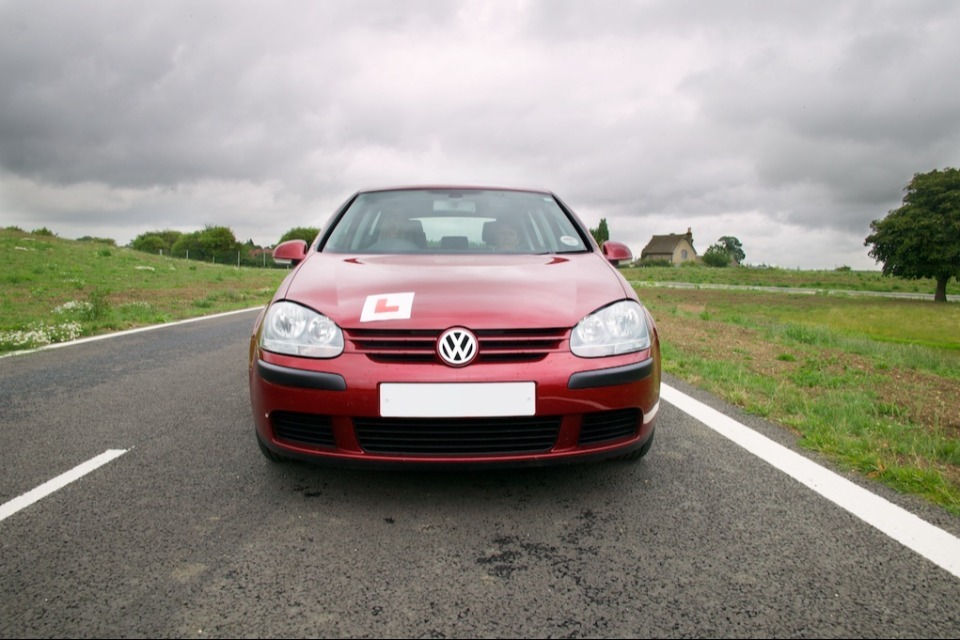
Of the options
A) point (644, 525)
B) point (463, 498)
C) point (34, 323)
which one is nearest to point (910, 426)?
point (644, 525)

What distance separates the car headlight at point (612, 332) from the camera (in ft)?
8.32

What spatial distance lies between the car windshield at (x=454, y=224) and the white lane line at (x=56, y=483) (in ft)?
5.07

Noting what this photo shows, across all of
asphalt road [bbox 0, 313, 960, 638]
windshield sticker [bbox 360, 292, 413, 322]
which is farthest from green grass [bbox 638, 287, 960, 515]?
windshield sticker [bbox 360, 292, 413, 322]

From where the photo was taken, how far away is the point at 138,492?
108 inches

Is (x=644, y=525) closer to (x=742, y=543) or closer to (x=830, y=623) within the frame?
(x=742, y=543)

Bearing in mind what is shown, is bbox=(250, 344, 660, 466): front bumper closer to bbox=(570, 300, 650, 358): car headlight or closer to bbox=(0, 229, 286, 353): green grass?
bbox=(570, 300, 650, 358): car headlight

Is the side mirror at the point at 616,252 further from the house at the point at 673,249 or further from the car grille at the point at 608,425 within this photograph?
the house at the point at 673,249

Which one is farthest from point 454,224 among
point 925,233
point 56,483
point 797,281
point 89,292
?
point 797,281

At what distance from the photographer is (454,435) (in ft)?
7.88

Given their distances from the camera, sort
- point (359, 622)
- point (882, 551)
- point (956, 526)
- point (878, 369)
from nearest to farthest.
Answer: point (359, 622), point (882, 551), point (956, 526), point (878, 369)

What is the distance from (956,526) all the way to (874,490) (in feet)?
1.31

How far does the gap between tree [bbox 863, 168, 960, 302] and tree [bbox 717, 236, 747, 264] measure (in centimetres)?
10283

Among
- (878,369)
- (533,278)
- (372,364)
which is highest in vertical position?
(533,278)

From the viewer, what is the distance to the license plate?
2.35 m
